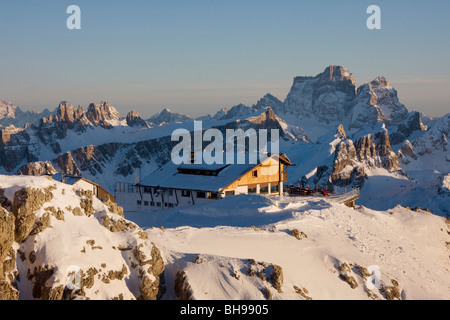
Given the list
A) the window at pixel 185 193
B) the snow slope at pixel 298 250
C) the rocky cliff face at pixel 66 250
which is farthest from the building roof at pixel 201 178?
the rocky cliff face at pixel 66 250

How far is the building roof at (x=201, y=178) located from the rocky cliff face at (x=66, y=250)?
108 feet

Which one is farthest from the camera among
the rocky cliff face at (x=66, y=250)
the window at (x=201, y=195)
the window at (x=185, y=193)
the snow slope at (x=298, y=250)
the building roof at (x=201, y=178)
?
the window at (x=185, y=193)

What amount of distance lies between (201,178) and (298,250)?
2961cm

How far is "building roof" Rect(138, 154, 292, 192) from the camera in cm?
6288

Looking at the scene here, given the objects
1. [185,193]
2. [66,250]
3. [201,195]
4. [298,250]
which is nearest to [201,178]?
[185,193]

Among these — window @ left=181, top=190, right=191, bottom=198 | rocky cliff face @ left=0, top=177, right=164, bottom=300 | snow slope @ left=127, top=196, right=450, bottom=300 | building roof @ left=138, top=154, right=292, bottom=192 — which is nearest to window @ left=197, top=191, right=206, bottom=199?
building roof @ left=138, top=154, right=292, bottom=192

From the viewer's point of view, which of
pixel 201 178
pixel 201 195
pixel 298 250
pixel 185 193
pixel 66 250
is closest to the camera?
pixel 66 250

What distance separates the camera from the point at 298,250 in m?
37.1

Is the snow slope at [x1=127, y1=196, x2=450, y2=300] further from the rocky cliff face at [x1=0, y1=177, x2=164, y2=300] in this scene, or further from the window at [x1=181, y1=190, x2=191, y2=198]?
the window at [x1=181, y1=190, x2=191, y2=198]

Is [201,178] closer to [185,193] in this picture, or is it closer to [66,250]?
[185,193]

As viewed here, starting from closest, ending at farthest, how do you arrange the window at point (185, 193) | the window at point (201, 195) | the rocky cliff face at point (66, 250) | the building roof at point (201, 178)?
the rocky cliff face at point (66, 250)
the window at point (201, 195)
the building roof at point (201, 178)
the window at point (185, 193)

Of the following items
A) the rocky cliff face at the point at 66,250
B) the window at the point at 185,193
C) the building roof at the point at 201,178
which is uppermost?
the rocky cliff face at the point at 66,250

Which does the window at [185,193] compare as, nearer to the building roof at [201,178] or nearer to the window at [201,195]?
the building roof at [201,178]

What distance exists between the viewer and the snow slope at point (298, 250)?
2891 cm
